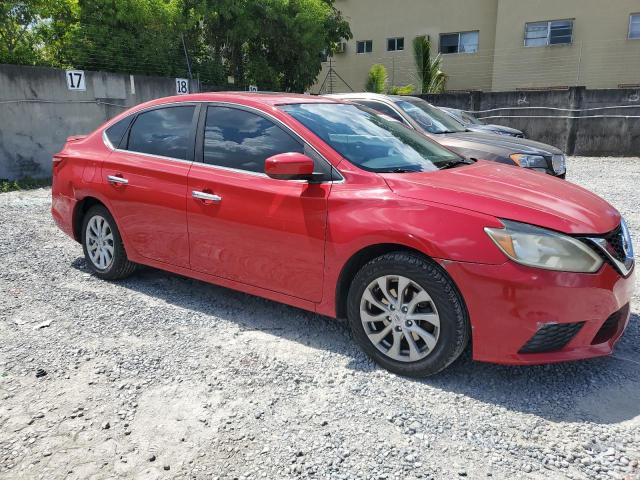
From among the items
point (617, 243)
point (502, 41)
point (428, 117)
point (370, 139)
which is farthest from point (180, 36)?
point (502, 41)

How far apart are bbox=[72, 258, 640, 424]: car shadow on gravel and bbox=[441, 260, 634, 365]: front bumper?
249mm

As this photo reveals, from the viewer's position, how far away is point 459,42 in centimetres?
2394

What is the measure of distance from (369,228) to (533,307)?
99 centimetres

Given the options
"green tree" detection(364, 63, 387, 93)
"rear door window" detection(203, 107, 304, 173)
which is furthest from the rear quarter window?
"green tree" detection(364, 63, 387, 93)


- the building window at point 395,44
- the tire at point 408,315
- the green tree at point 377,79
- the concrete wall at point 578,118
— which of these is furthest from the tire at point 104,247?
the building window at point 395,44

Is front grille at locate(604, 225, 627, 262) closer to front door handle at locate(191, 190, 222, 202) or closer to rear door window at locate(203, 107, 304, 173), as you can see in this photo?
rear door window at locate(203, 107, 304, 173)

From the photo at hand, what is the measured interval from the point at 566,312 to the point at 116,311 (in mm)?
3224

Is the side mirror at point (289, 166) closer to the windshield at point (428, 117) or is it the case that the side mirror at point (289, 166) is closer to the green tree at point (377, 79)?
the windshield at point (428, 117)

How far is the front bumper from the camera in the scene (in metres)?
2.84

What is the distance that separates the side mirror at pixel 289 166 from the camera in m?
3.36

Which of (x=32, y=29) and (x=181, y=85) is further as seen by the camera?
(x=181, y=85)

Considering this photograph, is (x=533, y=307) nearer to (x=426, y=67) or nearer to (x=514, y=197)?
(x=514, y=197)

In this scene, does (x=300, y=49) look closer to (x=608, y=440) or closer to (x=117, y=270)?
(x=117, y=270)

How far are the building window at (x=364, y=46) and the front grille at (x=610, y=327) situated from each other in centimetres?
2499
